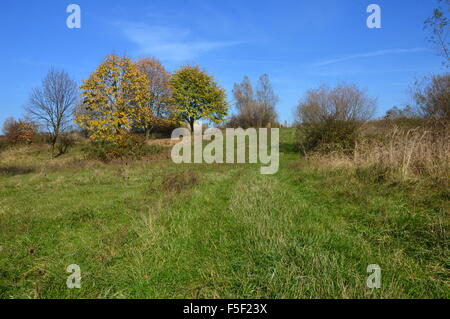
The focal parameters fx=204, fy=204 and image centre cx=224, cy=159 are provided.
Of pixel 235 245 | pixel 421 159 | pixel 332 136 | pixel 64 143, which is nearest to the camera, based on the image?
pixel 235 245

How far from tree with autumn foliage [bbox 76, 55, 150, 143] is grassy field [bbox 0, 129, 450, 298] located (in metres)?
15.4

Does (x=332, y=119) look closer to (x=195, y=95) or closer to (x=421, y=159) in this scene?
(x=421, y=159)

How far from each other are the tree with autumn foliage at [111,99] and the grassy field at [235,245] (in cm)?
1541

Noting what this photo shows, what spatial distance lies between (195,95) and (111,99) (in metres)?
12.8

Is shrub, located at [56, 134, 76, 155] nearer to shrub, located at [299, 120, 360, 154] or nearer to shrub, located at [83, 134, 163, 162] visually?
shrub, located at [83, 134, 163, 162]

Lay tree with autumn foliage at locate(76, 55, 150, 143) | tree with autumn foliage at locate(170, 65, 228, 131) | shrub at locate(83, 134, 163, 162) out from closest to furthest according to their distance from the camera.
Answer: shrub at locate(83, 134, 163, 162), tree with autumn foliage at locate(76, 55, 150, 143), tree with autumn foliage at locate(170, 65, 228, 131)

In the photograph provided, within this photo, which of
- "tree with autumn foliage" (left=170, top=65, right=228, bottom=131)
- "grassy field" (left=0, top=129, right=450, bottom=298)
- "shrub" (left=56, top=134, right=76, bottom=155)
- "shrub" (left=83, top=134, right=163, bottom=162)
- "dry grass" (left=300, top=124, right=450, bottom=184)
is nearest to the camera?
"grassy field" (left=0, top=129, right=450, bottom=298)

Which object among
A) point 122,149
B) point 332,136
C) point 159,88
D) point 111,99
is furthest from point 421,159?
point 159,88

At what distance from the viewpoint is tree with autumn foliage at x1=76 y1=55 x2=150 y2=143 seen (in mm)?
19953

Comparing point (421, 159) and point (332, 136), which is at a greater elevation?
point (332, 136)

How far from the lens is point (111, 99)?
20.5m

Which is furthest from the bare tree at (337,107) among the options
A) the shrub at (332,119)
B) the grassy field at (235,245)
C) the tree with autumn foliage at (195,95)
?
the tree with autumn foliage at (195,95)

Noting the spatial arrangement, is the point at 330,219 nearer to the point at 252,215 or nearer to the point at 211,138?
the point at 252,215

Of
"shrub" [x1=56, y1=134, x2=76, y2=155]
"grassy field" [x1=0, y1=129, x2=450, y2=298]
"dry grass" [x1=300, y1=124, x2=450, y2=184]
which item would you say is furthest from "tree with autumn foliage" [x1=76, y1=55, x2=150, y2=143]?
"dry grass" [x1=300, y1=124, x2=450, y2=184]
